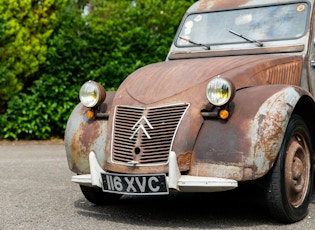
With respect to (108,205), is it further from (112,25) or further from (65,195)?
(112,25)

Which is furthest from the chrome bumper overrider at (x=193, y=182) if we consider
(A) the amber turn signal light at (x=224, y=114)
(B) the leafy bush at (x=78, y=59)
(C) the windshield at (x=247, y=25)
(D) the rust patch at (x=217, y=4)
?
(B) the leafy bush at (x=78, y=59)

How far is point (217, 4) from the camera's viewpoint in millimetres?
7047

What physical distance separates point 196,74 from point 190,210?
4.14ft

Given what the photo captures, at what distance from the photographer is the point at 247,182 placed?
499 cm

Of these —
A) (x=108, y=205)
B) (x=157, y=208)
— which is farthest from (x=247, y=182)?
(x=108, y=205)

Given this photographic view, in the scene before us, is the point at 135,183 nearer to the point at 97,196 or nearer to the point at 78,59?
the point at 97,196

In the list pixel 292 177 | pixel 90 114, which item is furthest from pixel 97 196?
pixel 292 177

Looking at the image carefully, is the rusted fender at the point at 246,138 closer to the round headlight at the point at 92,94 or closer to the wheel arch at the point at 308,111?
the wheel arch at the point at 308,111

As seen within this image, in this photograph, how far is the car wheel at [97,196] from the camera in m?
5.88

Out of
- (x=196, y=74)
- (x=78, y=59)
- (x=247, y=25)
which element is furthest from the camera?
(x=78, y=59)

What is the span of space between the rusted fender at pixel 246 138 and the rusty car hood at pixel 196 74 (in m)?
0.38

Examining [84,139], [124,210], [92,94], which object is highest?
[92,94]

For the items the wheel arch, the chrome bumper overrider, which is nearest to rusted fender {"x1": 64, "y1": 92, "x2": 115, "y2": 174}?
the chrome bumper overrider

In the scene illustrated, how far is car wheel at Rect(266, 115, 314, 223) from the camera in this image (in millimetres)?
4973
